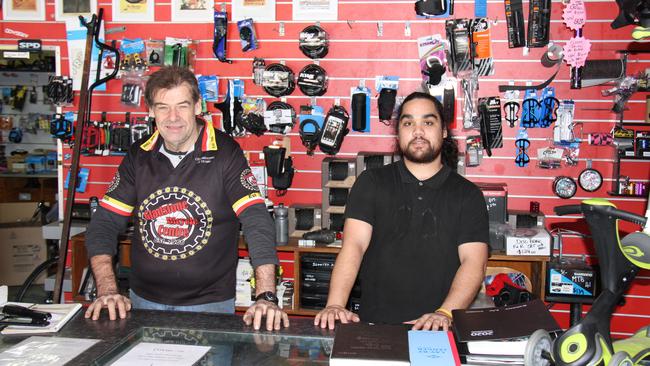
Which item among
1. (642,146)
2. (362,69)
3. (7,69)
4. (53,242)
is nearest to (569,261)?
(642,146)

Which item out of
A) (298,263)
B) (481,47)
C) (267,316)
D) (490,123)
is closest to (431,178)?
(267,316)

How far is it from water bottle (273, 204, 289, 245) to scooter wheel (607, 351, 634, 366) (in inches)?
131

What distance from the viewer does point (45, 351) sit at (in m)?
1.72

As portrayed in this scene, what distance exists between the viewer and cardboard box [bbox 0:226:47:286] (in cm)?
638

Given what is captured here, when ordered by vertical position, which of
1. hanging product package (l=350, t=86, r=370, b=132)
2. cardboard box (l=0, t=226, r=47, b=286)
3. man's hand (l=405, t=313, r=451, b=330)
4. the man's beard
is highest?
hanging product package (l=350, t=86, r=370, b=132)

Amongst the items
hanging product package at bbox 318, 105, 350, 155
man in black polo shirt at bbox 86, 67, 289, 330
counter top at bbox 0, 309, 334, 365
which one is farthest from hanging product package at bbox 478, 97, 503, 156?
counter top at bbox 0, 309, 334, 365

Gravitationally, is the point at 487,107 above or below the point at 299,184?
above

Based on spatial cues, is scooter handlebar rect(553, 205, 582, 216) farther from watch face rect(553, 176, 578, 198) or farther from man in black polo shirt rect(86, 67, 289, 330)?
watch face rect(553, 176, 578, 198)

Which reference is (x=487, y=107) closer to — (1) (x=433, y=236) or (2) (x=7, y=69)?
(1) (x=433, y=236)

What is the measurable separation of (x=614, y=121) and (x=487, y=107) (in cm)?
96

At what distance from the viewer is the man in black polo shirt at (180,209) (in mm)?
2523

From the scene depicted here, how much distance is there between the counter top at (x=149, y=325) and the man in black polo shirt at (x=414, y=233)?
0.54m

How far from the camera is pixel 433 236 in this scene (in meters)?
2.56

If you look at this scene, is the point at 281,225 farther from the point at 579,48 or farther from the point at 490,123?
the point at 579,48
